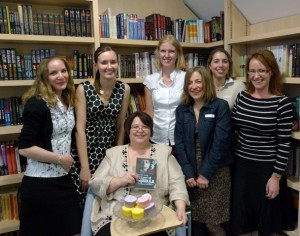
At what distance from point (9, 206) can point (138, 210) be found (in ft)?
4.82

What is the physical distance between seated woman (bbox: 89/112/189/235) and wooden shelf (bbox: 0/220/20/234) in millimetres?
984

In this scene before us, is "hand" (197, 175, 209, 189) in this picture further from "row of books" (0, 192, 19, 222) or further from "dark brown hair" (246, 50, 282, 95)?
"row of books" (0, 192, 19, 222)

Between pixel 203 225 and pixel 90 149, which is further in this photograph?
Result: pixel 203 225

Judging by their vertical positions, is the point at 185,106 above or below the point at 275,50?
below

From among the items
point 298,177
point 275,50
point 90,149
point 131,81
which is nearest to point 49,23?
point 131,81

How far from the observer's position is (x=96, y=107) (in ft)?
6.81

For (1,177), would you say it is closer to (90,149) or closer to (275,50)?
(90,149)

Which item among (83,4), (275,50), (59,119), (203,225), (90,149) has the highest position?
(83,4)

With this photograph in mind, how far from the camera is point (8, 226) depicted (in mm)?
2416

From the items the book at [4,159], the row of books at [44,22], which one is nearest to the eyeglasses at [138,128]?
the row of books at [44,22]

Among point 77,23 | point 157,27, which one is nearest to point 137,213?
point 77,23

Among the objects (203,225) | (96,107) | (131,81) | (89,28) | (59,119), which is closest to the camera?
(59,119)

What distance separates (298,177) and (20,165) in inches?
84.0

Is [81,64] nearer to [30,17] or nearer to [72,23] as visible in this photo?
[72,23]
